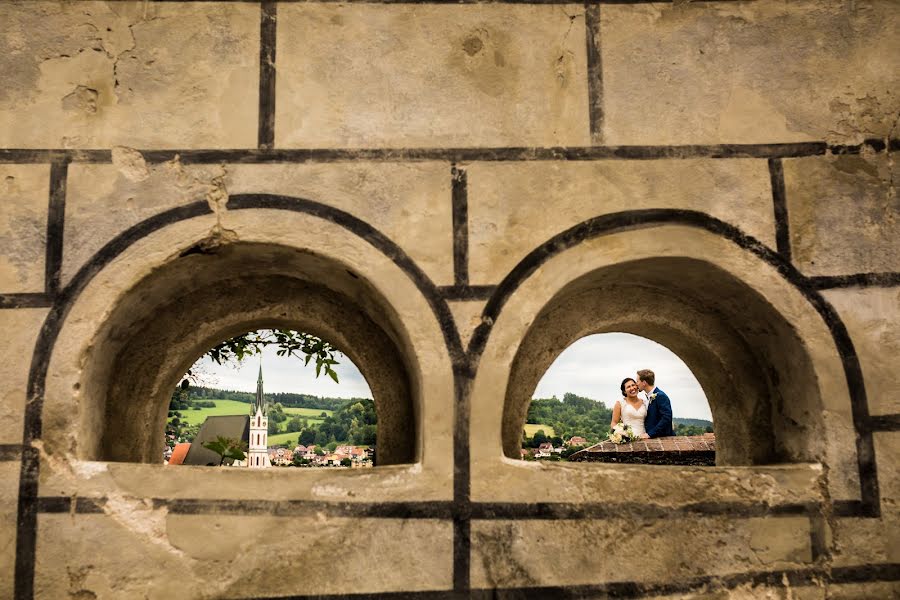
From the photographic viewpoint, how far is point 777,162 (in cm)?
336

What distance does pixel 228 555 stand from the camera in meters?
2.94

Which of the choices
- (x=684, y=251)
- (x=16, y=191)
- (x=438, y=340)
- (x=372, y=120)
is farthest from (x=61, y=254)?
(x=684, y=251)

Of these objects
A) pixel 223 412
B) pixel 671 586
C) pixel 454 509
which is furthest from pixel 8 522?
pixel 223 412

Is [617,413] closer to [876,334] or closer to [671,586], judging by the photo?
[876,334]

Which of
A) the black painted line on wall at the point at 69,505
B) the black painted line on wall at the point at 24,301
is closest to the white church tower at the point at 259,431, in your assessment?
the black painted line on wall at the point at 24,301

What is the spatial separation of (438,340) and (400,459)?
105cm

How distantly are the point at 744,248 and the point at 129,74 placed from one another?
9.97ft

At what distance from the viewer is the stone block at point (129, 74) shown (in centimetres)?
325

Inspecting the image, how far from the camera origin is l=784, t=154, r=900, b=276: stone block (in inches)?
130

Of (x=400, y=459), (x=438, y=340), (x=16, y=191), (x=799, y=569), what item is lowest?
(x=799, y=569)

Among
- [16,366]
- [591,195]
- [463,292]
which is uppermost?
[591,195]

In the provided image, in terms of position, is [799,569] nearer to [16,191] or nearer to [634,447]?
[634,447]

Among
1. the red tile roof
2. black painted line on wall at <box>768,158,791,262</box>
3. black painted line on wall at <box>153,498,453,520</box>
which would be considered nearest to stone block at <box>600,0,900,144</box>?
black painted line on wall at <box>768,158,791,262</box>

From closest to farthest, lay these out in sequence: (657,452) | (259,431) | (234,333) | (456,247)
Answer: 1. (456,247)
2. (234,333)
3. (657,452)
4. (259,431)
